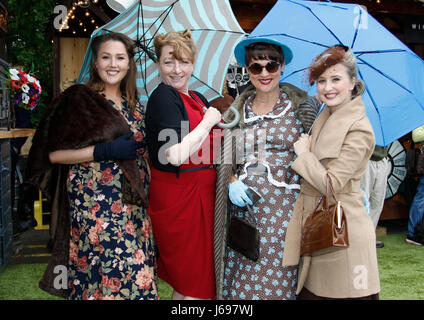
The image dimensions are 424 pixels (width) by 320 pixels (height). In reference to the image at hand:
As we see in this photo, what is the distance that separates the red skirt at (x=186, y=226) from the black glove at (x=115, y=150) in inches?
9.1

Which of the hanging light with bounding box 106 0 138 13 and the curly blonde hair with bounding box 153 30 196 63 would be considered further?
the hanging light with bounding box 106 0 138 13

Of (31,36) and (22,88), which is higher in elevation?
(31,36)

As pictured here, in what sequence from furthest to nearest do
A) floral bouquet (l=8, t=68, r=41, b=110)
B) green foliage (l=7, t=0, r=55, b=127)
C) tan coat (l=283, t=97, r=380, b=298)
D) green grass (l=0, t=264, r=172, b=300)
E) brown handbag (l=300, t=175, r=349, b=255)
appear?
green foliage (l=7, t=0, r=55, b=127) → floral bouquet (l=8, t=68, r=41, b=110) → green grass (l=0, t=264, r=172, b=300) → tan coat (l=283, t=97, r=380, b=298) → brown handbag (l=300, t=175, r=349, b=255)

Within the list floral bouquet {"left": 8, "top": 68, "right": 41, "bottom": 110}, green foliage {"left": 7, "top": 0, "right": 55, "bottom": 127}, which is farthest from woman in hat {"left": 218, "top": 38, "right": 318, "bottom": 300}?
green foliage {"left": 7, "top": 0, "right": 55, "bottom": 127}

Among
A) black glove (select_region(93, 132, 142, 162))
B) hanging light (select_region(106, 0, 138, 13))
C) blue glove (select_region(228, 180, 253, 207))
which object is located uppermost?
hanging light (select_region(106, 0, 138, 13))

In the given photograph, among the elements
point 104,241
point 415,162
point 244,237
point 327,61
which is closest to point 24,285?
point 104,241

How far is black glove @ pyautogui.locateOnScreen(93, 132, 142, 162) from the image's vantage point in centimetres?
193

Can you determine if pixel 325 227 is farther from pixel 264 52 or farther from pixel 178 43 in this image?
pixel 178 43

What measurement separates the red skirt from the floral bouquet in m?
2.46

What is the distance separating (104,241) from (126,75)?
3.07ft

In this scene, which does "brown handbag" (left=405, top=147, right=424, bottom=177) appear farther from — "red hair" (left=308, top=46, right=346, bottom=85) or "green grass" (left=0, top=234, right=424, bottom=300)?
"red hair" (left=308, top=46, right=346, bottom=85)

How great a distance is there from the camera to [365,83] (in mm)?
2084

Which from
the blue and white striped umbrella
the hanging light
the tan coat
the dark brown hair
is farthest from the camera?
the hanging light

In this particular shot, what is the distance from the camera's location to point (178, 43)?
210cm
